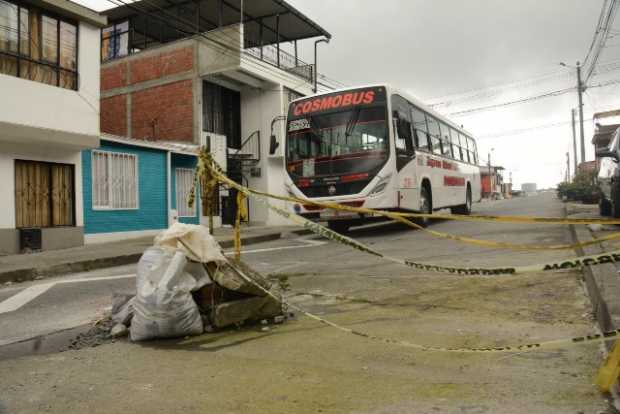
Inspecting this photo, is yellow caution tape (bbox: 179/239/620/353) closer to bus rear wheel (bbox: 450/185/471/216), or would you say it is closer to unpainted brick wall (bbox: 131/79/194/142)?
bus rear wheel (bbox: 450/185/471/216)

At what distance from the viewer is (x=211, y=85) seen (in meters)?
20.5

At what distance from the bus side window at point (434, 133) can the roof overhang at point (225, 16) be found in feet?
30.0

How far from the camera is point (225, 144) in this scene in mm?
20391

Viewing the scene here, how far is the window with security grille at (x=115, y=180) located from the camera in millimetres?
14531

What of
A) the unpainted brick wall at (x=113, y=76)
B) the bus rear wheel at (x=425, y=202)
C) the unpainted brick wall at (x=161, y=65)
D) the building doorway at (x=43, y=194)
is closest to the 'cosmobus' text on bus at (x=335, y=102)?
the bus rear wheel at (x=425, y=202)

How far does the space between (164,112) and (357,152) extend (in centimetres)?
1139

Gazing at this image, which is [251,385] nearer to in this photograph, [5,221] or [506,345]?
[506,345]

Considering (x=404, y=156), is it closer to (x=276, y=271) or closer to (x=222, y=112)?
(x=276, y=271)

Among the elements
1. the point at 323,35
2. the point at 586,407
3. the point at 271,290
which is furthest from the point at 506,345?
the point at 323,35

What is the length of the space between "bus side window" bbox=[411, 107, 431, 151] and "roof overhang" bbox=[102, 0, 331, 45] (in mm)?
9572

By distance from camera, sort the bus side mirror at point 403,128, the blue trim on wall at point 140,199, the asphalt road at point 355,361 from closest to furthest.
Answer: the asphalt road at point 355,361 < the bus side mirror at point 403,128 < the blue trim on wall at point 140,199

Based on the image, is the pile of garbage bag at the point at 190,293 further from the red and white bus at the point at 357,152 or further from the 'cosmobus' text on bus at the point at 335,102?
the 'cosmobus' text on bus at the point at 335,102

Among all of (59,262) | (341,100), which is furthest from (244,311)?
(341,100)

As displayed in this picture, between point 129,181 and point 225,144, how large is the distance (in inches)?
219
